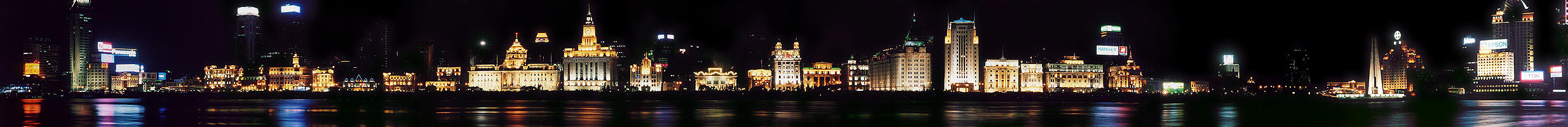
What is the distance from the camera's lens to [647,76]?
132125 mm

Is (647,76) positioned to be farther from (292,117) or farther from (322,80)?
(292,117)

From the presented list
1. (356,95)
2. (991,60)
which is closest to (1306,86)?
(991,60)

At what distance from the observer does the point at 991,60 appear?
132625mm

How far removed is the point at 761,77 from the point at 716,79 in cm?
411

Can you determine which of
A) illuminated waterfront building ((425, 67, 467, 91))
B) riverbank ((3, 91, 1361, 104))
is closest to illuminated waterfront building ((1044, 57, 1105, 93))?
riverbank ((3, 91, 1361, 104))

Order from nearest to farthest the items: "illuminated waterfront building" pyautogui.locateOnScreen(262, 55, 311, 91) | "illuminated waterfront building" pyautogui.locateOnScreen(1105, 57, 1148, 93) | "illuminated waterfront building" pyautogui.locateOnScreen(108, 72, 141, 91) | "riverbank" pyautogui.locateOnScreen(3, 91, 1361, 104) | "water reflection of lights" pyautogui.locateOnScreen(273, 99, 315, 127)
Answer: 1. "water reflection of lights" pyautogui.locateOnScreen(273, 99, 315, 127)
2. "riverbank" pyautogui.locateOnScreen(3, 91, 1361, 104)
3. "illuminated waterfront building" pyautogui.locateOnScreen(1105, 57, 1148, 93)
4. "illuminated waterfront building" pyautogui.locateOnScreen(262, 55, 311, 91)
5. "illuminated waterfront building" pyautogui.locateOnScreen(108, 72, 141, 91)

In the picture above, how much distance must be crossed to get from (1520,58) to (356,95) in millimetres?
104885

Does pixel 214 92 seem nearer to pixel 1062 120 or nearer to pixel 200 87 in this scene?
pixel 200 87

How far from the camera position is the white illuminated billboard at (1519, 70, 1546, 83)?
13762cm

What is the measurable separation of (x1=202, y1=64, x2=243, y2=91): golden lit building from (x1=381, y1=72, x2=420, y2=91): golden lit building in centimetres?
1501

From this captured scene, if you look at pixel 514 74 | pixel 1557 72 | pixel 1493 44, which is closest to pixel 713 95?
pixel 514 74

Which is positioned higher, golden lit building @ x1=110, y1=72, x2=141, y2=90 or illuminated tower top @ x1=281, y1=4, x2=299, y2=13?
illuminated tower top @ x1=281, y1=4, x2=299, y2=13

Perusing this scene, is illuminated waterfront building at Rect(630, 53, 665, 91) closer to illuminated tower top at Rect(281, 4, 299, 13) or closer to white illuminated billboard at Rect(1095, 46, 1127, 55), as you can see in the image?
white illuminated billboard at Rect(1095, 46, 1127, 55)

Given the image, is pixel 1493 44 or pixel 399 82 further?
pixel 1493 44
